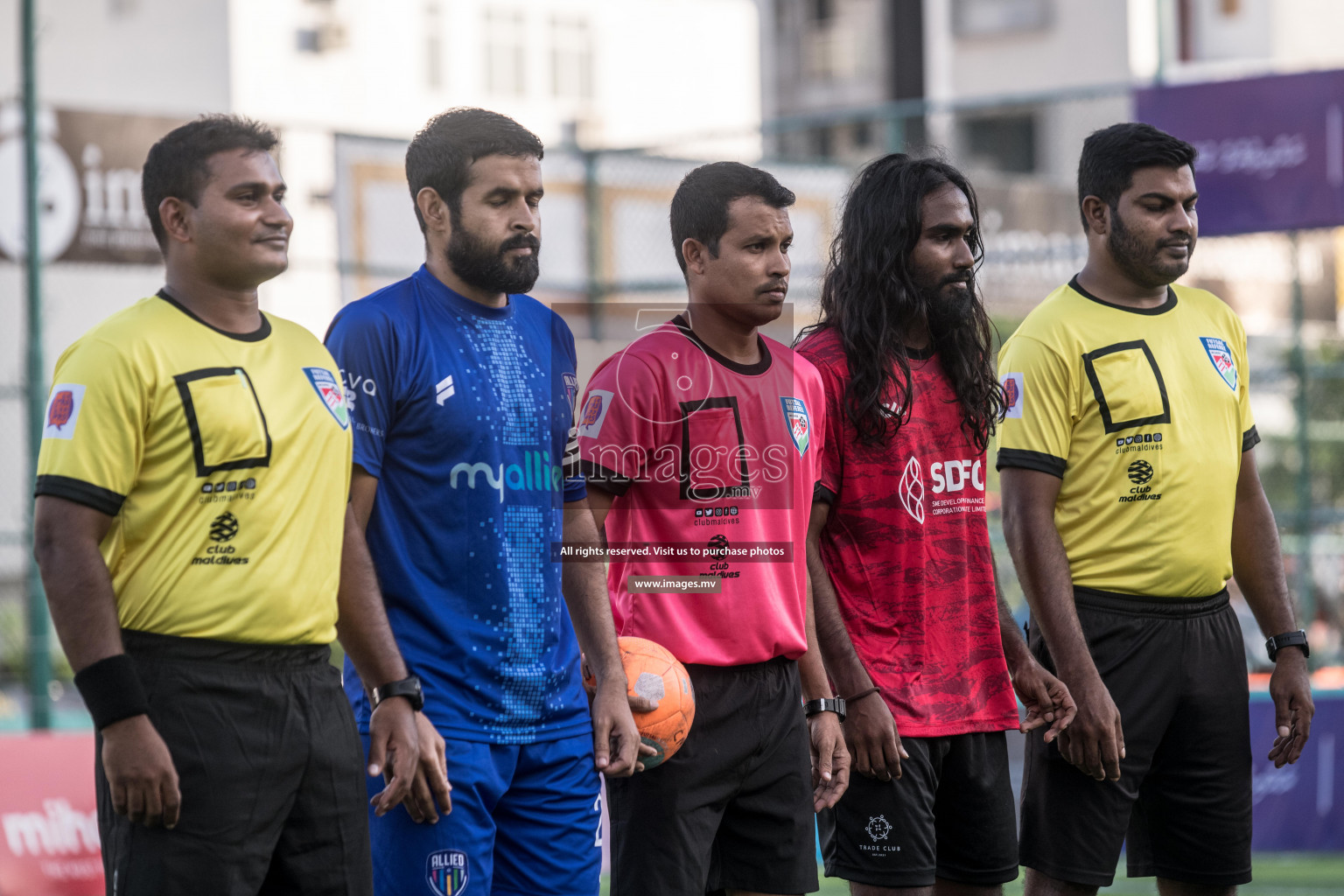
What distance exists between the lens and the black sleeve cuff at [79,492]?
11.5 ft

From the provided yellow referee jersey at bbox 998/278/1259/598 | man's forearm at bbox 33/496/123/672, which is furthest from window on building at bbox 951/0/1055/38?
man's forearm at bbox 33/496/123/672

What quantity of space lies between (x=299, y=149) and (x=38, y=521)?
22705mm

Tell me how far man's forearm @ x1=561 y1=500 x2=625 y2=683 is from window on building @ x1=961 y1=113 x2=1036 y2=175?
97.4ft

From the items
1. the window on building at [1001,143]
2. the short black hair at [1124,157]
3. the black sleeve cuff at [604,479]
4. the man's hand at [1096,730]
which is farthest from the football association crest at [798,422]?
the window on building at [1001,143]

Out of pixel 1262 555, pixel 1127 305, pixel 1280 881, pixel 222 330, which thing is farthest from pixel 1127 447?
pixel 1280 881

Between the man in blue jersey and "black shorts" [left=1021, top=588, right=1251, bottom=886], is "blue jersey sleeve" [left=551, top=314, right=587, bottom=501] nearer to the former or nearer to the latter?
the man in blue jersey

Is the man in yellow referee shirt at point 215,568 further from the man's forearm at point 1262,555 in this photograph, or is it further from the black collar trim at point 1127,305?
the man's forearm at point 1262,555

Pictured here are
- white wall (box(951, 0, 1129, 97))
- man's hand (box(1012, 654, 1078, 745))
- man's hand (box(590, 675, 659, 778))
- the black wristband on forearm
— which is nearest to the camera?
the black wristband on forearm

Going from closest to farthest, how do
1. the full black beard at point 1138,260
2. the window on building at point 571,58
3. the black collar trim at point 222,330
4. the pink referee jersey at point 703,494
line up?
1. the black collar trim at point 222,330
2. the pink referee jersey at point 703,494
3. the full black beard at point 1138,260
4. the window on building at point 571,58

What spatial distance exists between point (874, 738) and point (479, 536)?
1.23 meters

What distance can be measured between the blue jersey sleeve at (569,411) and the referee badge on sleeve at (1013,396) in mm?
1320

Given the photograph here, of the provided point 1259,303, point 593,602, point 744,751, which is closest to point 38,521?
point 593,602

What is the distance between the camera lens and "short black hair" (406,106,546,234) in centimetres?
421

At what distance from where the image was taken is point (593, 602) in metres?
4.34
